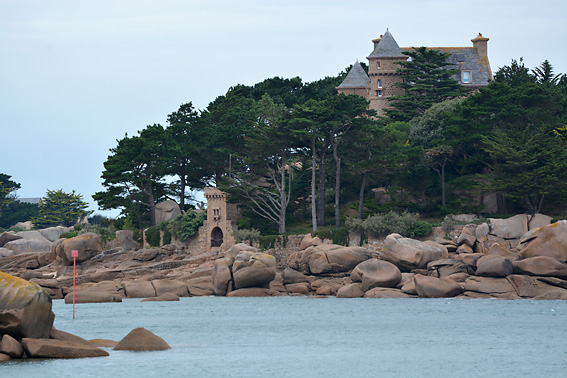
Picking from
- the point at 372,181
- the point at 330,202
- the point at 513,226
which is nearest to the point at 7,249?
the point at 330,202

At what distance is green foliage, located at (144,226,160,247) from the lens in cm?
7262

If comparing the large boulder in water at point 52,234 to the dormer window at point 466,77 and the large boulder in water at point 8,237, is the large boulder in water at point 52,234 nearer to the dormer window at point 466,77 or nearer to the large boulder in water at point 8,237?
the large boulder in water at point 8,237

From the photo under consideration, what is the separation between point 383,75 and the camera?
86625 millimetres

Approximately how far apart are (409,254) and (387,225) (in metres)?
8.84

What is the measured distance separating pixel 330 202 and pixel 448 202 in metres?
12.3

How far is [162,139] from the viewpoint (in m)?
73.1

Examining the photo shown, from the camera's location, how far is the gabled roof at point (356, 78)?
89750 millimetres

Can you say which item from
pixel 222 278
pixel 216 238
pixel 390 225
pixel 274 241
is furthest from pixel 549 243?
pixel 216 238

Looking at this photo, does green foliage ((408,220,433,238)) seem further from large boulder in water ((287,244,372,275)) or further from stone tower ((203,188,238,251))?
stone tower ((203,188,238,251))

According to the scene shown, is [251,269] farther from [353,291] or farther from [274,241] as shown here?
[274,241]

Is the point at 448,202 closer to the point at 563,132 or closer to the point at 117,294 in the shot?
the point at 563,132

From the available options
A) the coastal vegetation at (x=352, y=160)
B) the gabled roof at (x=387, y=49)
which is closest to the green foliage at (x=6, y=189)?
the coastal vegetation at (x=352, y=160)

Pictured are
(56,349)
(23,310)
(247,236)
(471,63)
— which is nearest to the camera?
(23,310)

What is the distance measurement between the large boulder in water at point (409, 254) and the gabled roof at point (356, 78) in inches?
1540
